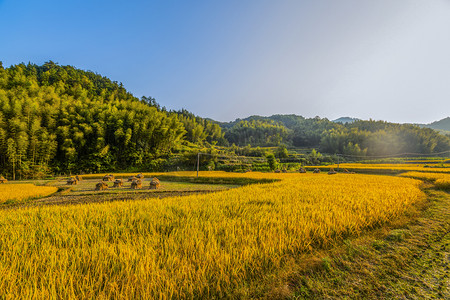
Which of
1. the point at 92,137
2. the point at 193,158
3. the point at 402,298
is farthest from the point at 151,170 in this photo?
the point at 402,298

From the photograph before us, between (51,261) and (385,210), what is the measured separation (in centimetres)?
687

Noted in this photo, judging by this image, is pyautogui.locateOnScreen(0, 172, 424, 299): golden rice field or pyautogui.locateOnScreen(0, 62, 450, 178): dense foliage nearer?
pyautogui.locateOnScreen(0, 172, 424, 299): golden rice field

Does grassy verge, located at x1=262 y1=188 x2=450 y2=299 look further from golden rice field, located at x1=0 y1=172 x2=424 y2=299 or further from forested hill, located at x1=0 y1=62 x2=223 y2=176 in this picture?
forested hill, located at x1=0 y1=62 x2=223 y2=176

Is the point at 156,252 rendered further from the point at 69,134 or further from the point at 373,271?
the point at 69,134

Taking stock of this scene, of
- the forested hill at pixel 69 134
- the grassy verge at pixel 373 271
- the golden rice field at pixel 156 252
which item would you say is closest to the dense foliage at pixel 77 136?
the forested hill at pixel 69 134

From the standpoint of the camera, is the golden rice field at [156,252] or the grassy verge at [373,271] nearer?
the golden rice field at [156,252]

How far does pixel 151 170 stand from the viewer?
2998cm

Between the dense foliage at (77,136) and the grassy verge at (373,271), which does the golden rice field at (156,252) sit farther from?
the dense foliage at (77,136)

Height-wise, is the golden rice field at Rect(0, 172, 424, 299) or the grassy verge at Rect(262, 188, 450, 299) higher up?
the golden rice field at Rect(0, 172, 424, 299)

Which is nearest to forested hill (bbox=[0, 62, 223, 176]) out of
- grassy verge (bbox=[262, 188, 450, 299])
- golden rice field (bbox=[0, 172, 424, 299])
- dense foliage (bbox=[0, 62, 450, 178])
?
dense foliage (bbox=[0, 62, 450, 178])

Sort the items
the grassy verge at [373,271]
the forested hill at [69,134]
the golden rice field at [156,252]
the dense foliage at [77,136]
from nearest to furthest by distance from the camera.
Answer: the golden rice field at [156,252] → the grassy verge at [373,271] → the forested hill at [69,134] → the dense foliage at [77,136]

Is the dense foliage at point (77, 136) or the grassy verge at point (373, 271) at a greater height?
the dense foliage at point (77, 136)

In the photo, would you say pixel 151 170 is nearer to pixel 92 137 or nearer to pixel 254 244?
pixel 92 137

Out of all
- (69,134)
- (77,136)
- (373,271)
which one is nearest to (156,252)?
(373,271)
